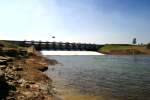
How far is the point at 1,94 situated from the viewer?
2003 cm

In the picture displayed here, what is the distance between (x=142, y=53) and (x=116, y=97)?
125333mm

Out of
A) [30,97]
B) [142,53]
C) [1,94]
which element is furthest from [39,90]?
[142,53]

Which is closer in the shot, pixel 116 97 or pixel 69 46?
pixel 116 97

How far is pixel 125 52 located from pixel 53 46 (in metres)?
40.4

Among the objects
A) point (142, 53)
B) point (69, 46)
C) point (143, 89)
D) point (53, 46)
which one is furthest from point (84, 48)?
point (143, 89)

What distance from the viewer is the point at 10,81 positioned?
24234mm

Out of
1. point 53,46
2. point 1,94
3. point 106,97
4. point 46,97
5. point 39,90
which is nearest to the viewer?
point 1,94

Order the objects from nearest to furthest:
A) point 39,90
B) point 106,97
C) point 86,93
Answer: point 39,90, point 106,97, point 86,93

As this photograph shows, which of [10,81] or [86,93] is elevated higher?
[10,81]

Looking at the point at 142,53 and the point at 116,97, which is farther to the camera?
the point at 142,53

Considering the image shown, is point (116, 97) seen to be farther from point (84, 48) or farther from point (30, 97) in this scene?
point (84, 48)

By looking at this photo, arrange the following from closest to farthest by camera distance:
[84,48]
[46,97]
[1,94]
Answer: [1,94]
[46,97]
[84,48]

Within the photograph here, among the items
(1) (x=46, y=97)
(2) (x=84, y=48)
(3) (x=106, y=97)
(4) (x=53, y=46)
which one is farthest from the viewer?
(2) (x=84, y=48)

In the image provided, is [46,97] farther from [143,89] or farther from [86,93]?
[143,89]
